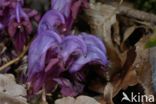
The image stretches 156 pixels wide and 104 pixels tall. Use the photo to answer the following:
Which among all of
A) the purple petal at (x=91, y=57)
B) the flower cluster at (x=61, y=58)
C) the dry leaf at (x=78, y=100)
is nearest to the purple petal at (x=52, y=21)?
the flower cluster at (x=61, y=58)

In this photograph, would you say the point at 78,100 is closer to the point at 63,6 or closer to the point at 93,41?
the point at 93,41

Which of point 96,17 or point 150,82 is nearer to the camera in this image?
point 150,82

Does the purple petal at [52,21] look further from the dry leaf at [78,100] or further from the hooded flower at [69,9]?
the dry leaf at [78,100]

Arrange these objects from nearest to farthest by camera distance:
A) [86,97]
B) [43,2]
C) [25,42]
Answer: [86,97], [25,42], [43,2]

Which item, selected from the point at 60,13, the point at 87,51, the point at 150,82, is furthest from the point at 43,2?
the point at 150,82

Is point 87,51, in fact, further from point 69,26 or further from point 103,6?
point 103,6
